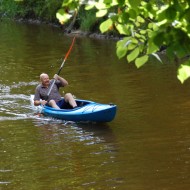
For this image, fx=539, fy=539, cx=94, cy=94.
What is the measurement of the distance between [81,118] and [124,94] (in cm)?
290

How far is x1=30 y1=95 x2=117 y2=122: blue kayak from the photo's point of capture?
35.8 ft

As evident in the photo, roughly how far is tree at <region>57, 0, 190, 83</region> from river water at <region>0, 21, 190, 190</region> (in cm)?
462

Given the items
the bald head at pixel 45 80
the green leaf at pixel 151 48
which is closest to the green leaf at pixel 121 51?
the green leaf at pixel 151 48

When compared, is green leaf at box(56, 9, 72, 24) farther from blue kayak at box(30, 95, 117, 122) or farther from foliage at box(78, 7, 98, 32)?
foliage at box(78, 7, 98, 32)

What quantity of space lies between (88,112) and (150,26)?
26.7ft

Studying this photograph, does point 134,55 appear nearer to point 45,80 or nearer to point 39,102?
point 39,102

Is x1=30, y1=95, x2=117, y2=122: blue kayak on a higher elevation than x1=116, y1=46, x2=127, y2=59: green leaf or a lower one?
lower

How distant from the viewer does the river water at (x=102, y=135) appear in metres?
7.79

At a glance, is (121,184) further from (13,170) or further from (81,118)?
(81,118)

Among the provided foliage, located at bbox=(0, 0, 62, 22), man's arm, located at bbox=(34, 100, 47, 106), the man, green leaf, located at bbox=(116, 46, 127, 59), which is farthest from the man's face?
foliage, located at bbox=(0, 0, 62, 22)

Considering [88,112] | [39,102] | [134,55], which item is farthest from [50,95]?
[134,55]

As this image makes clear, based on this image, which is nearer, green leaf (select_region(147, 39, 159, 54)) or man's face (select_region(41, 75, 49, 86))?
green leaf (select_region(147, 39, 159, 54))

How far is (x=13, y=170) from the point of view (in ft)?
27.3

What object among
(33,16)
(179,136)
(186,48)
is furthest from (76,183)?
(33,16)
